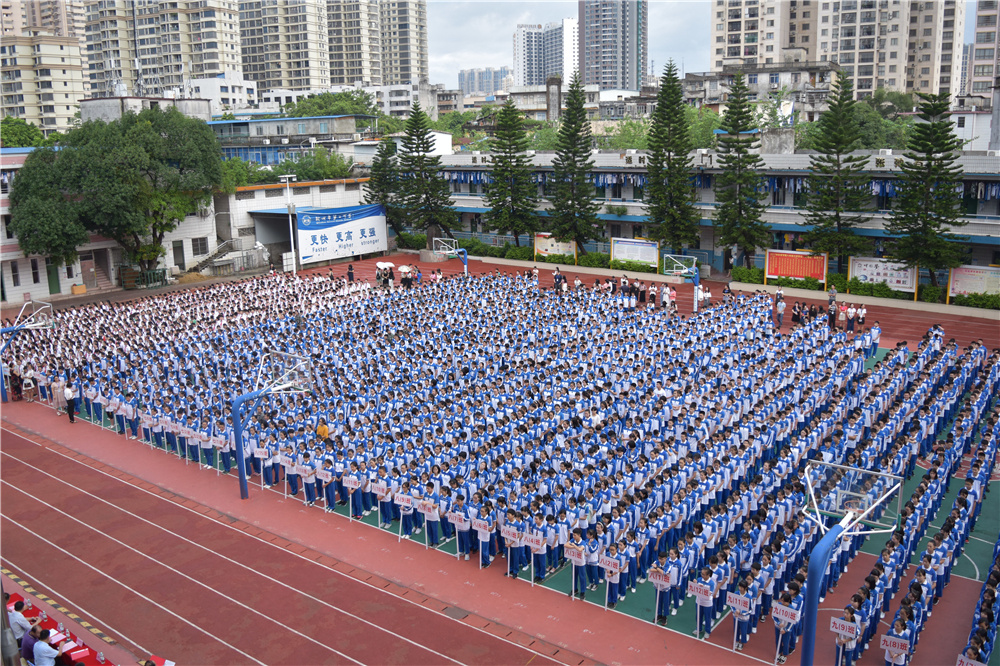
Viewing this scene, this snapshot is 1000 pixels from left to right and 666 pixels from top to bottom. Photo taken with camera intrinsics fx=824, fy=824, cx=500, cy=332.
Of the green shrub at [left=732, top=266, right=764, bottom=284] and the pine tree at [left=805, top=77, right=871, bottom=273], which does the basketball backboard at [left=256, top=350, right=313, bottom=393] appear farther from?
the pine tree at [left=805, top=77, right=871, bottom=273]

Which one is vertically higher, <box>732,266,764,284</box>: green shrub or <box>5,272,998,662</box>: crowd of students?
<box>732,266,764,284</box>: green shrub

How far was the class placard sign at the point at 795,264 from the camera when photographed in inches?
1164

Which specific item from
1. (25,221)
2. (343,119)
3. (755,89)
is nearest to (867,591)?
(25,221)

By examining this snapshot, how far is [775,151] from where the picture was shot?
1452 inches

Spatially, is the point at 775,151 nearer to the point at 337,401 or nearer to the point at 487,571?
the point at 337,401

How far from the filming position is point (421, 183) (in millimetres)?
38750

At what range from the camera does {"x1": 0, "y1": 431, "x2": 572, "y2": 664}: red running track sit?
9.95 meters

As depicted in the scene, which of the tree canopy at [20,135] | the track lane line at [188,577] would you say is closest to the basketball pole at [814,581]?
the track lane line at [188,577]

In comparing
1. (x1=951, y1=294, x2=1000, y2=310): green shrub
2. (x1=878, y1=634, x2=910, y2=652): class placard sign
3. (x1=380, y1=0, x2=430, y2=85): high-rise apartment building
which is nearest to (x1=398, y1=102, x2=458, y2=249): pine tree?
(x1=951, y1=294, x2=1000, y2=310): green shrub

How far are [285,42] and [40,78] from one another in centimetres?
3514

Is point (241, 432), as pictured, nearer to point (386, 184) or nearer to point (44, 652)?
point (44, 652)

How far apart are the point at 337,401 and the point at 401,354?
3545 mm

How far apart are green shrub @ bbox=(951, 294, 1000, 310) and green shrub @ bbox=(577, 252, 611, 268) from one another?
1321cm

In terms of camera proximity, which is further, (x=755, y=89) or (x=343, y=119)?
(x=755, y=89)
